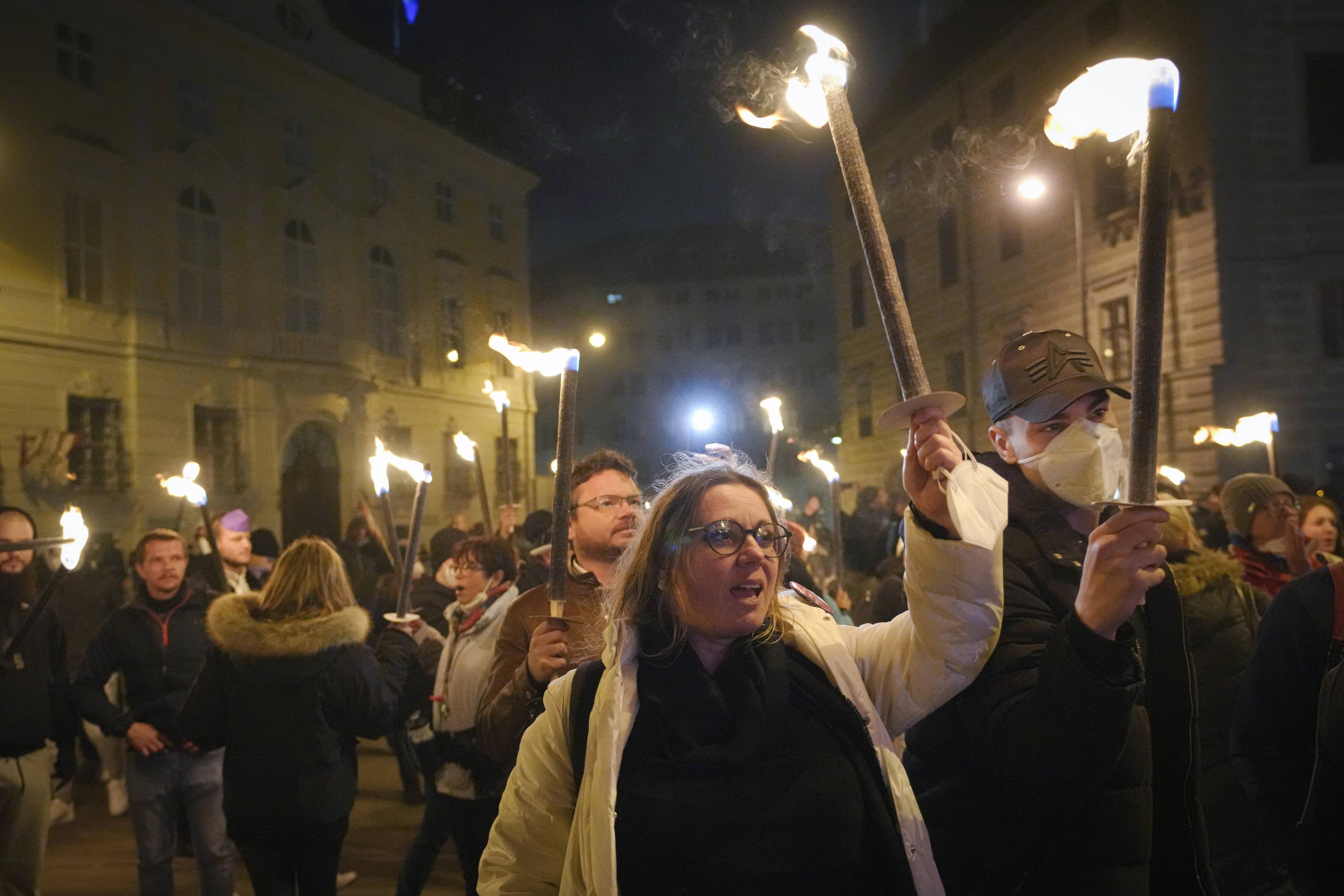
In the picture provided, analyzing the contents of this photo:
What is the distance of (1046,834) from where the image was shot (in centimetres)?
209

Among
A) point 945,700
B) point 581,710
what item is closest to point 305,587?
point 581,710

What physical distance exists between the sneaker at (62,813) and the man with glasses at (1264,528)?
794 centimetres

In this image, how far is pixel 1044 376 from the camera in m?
2.35

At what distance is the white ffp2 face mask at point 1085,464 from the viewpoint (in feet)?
7.07

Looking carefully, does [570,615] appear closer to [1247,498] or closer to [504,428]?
[504,428]

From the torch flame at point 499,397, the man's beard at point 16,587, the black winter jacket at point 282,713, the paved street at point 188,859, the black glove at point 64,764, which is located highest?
the torch flame at point 499,397

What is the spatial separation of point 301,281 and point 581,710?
79.5 ft

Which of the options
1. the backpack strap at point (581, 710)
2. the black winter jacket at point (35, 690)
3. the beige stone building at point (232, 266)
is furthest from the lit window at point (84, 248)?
the backpack strap at point (581, 710)

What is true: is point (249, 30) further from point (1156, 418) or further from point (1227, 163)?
point (1156, 418)

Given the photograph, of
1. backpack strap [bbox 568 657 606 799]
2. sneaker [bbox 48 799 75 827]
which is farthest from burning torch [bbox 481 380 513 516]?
sneaker [bbox 48 799 75 827]

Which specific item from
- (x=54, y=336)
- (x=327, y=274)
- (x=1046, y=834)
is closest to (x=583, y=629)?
(x=1046, y=834)

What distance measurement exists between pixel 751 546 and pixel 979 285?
24.6 metres

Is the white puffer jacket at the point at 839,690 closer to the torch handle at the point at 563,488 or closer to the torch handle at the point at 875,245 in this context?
the torch handle at the point at 875,245

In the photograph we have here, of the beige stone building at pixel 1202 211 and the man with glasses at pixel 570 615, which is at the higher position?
the beige stone building at pixel 1202 211
